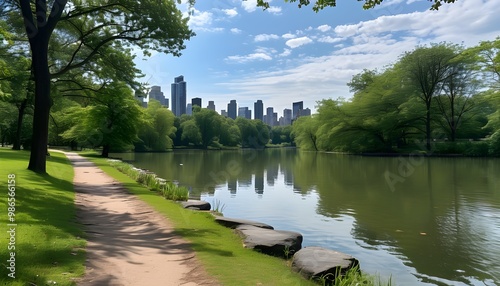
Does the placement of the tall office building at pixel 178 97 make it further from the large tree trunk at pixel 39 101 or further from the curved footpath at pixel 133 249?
the curved footpath at pixel 133 249

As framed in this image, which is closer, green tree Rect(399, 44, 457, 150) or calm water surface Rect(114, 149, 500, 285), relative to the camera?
calm water surface Rect(114, 149, 500, 285)

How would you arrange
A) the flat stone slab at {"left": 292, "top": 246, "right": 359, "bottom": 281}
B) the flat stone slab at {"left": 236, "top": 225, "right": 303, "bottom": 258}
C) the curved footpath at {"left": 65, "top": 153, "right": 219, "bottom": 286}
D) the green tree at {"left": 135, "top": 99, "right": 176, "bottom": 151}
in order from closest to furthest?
the curved footpath at {"left": 65, "top": 153, "right": 219, "bottom": 286}
the flat stone slab at {"left": 292, "top": 246, "right": 359, "bottom": 281}
the flat stone slab at {"left": 236, "top": 225, "right": 303, "bottom": 258}
the green tree at {"left": 135, "top": 99, "right": 176, "bottom": 151}

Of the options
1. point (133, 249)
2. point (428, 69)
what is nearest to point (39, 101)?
point (133, 249)

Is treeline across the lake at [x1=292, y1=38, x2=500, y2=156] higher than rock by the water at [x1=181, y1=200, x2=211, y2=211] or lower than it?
higher

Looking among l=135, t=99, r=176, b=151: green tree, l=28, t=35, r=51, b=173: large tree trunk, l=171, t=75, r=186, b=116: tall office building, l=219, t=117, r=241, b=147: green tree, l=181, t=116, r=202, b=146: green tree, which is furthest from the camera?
l=171, t=75, r=186, b=116: tall office building

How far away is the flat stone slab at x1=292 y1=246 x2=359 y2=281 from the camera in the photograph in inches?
215

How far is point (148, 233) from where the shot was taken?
7883mm

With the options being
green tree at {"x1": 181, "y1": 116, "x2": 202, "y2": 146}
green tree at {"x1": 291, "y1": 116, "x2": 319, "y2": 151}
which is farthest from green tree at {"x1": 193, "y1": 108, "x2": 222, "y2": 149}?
green tree at {"x1": 291, "y1": 116, "x2": 319, "y2": 151}

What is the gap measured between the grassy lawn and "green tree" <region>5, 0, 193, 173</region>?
9.88m

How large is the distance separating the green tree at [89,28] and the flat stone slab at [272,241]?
12.2 m

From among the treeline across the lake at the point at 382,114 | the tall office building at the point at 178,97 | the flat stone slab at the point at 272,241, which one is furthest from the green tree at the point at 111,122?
the tall office building at the point at 178,97

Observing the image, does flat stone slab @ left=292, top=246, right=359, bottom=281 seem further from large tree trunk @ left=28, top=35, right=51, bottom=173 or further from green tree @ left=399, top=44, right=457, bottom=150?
green tree @ left=399, top=44, right=457, bottom=150

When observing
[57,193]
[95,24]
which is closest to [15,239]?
[57,193]

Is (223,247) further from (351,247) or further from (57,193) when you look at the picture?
(57,193)
